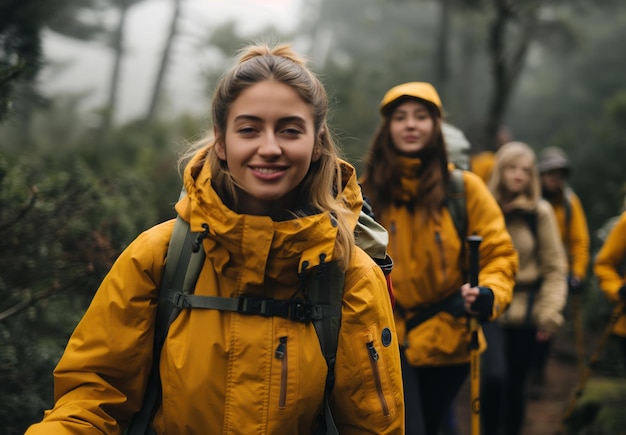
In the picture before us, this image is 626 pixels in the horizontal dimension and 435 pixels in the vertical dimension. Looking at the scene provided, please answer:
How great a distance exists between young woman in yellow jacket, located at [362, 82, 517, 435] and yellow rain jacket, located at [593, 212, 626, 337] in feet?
4.98

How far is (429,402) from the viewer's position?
4289 mm

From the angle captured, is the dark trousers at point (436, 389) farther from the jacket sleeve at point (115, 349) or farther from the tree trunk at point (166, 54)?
the tree trunk at point (166, 54)

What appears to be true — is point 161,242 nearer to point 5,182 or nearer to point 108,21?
point 5,182

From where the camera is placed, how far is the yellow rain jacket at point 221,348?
7.29 feet

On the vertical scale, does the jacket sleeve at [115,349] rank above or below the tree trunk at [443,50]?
below

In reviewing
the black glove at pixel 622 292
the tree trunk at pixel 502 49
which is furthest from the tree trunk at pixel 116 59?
the black glove at pixel 622 292

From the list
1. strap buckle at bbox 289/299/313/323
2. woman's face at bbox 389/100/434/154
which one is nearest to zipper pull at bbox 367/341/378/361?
strap buckle at bbox 289/299/313/323

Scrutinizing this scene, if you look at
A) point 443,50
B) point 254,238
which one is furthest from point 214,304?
point 443,50

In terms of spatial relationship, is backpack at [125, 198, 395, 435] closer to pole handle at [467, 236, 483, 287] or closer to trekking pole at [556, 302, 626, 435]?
pole handle at [467, 236, 483, 287]

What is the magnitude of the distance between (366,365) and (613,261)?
12.1 ft

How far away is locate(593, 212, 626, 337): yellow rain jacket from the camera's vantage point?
522cm

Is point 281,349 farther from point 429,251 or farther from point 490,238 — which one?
point 490,238

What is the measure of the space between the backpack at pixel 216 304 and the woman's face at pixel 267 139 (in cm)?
27

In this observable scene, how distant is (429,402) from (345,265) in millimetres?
2220
